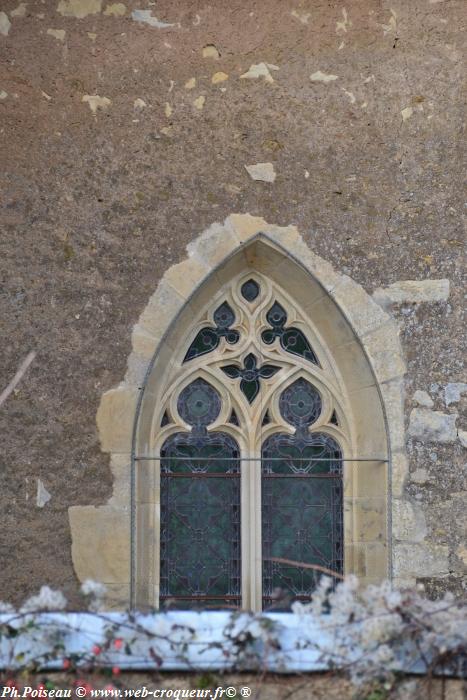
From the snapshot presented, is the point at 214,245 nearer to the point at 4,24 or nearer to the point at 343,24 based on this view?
the point at 343,24

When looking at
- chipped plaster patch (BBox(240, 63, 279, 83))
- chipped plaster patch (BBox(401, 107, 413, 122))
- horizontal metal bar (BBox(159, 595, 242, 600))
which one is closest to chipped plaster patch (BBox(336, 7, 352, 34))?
chipped plaster patch (BBox(240, 63, 279, 83))

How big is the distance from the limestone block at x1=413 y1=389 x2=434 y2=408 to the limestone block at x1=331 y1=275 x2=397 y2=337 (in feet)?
1.38

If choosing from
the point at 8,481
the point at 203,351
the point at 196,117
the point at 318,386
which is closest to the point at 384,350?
the point at 318,386

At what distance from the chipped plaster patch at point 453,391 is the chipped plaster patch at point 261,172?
1470 mm

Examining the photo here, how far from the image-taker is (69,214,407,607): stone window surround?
6.76m

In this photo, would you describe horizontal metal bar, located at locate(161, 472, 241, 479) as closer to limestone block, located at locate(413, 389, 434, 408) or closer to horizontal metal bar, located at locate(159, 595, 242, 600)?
horizontal metal bar, located at locate(159, 595, 242, 600)

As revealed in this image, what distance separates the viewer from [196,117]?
7.17m

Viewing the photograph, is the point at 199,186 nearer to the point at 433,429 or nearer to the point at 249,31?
the point at 249,31

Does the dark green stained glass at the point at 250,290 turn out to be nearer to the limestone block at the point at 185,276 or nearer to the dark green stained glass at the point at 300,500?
the limestone block at the point at 185,276

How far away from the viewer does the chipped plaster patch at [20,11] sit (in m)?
7.18

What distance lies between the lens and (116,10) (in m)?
7.24

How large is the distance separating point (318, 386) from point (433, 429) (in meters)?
0.70

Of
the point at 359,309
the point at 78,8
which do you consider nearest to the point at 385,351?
the point at 359,309

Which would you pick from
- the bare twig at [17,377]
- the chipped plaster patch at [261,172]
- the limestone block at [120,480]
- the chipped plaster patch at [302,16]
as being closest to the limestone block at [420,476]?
the limestone block at [120,480]
